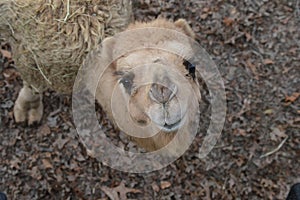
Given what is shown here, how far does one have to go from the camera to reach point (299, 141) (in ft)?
16.5

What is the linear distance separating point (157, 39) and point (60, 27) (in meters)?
0.75

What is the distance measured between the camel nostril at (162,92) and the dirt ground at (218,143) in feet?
6.74

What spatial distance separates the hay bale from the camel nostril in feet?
2.99

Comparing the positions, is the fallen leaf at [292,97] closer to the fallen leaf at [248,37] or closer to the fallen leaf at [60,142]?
the fallen leaf at [248,37]

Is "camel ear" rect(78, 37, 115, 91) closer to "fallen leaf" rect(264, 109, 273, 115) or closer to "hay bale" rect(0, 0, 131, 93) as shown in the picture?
"hay bale" rect(0, 0, 131, 93)

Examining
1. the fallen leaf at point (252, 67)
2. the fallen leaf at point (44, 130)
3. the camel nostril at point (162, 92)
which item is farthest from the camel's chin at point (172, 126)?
the fallen leaf at point (252, 67)

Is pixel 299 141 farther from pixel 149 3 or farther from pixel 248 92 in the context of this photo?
pixel 149 3

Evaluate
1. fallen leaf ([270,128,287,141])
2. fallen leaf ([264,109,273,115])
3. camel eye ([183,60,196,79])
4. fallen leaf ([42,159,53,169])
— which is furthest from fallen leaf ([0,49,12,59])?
fallen leaf ([270,128,287,141])

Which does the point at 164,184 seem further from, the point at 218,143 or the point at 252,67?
the point at 252,67

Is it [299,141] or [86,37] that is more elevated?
[86,37]

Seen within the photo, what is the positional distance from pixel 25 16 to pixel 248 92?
8.47 ft

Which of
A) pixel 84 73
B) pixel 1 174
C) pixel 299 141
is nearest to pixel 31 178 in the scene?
pixel 1 174

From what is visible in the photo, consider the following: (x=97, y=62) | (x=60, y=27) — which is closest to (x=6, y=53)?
(x=60, y=27)

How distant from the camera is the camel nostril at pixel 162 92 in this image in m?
2.86
